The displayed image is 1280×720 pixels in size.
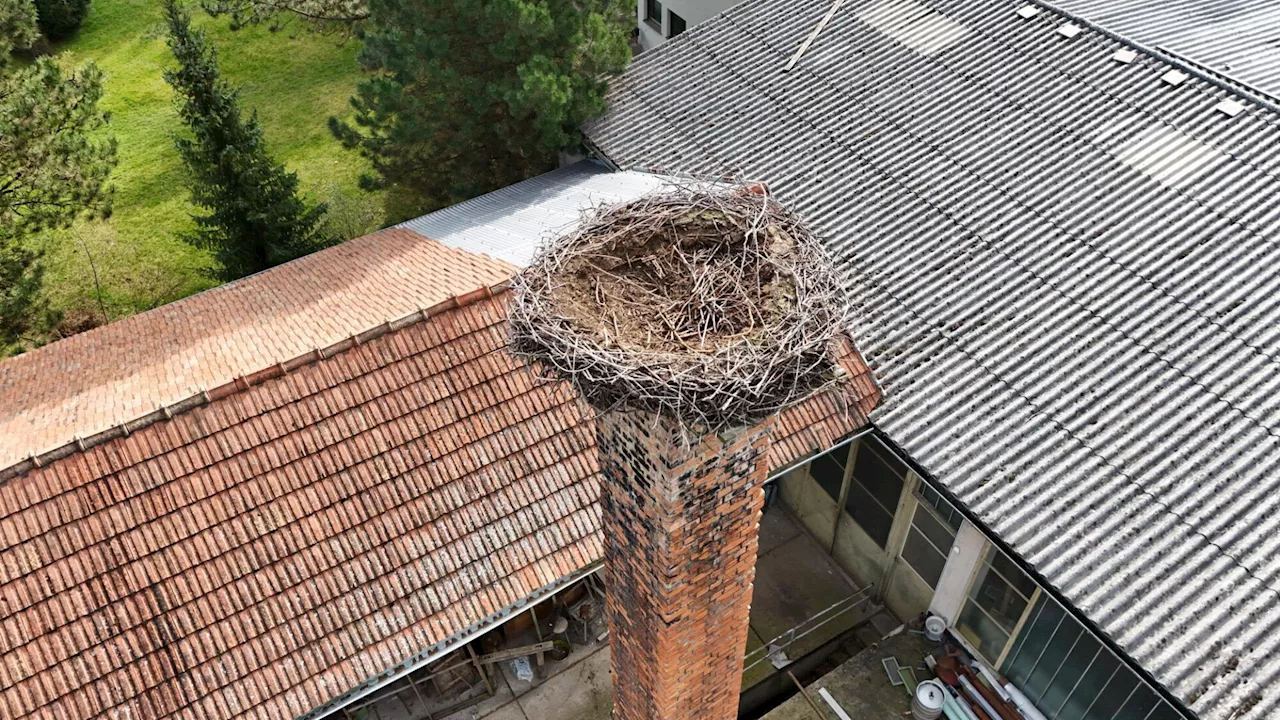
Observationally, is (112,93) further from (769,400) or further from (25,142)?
(769,400)

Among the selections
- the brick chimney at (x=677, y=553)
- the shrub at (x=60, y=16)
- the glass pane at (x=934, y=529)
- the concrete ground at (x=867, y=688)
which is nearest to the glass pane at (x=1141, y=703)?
the glass pane at (x=934, y=529)

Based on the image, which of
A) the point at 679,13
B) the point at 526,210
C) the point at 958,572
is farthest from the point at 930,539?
the point at 679,13

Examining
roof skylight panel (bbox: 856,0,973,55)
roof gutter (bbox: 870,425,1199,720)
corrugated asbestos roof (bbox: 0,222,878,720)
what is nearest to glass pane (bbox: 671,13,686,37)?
roof skylight panel (bbox: 856,0,973,55)

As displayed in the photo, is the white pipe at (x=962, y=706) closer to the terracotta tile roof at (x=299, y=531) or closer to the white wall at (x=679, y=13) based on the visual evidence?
the terracotta tile roof at (x=299, y=531)

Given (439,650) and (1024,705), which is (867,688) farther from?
(439,650)

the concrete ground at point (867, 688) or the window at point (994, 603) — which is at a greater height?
the window at point (994, 603)

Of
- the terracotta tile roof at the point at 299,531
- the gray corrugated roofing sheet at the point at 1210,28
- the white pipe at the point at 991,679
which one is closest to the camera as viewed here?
the terracotta tile roof at the point at 299,531
